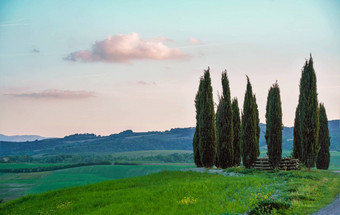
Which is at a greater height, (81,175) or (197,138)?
(197,138)

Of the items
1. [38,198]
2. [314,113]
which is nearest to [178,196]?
[38,198]

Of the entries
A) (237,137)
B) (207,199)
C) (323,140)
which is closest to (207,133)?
(237,137)

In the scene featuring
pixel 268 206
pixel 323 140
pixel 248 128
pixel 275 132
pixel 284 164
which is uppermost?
pixel 248 128

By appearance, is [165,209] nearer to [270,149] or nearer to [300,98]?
[270,149]

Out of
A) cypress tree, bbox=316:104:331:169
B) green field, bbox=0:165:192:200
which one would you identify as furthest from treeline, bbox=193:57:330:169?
green field, bbox=0:165:192:200

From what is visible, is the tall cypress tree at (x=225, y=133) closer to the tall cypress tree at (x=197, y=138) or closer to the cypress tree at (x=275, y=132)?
the tall cypress tree at (x=197, y=138)

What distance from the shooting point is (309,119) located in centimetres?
2956

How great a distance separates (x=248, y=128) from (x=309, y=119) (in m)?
5.63

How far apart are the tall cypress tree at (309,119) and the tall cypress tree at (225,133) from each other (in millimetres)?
7159

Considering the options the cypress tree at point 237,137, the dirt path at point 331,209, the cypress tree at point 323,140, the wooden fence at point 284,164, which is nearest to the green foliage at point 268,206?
the dirt path at point 331,209

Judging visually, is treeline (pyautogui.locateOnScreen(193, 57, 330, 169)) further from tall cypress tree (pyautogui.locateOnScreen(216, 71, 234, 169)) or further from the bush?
the bush

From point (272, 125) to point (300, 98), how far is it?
12.6 ft

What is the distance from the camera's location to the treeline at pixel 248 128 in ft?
97.5

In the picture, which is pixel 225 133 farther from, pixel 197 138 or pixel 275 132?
pixel 275 132
